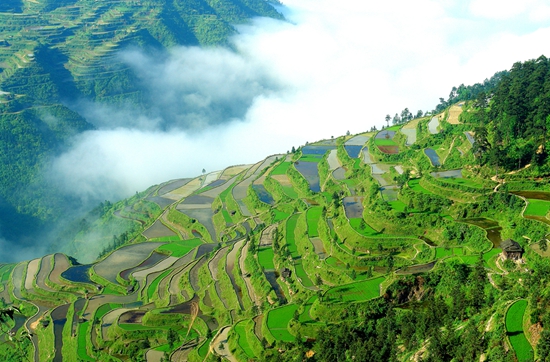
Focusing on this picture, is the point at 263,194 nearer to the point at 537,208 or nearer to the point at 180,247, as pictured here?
the point at 180,247

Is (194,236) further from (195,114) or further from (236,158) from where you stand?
(195,114)

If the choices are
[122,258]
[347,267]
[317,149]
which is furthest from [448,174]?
[317,149]

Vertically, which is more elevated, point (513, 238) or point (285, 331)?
point (513, 238)

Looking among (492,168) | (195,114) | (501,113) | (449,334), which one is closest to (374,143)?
(501,113)

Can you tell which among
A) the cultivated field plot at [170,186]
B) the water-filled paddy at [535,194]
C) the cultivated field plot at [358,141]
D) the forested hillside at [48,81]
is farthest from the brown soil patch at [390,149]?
the forested hillside at [48,81]

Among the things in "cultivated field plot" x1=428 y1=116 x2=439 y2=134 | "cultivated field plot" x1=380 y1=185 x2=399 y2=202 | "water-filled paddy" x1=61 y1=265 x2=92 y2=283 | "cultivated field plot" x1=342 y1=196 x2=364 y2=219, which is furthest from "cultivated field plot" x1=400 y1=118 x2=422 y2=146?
"water-filled paddy" x1=61 y1=265 x2=92 y2=283

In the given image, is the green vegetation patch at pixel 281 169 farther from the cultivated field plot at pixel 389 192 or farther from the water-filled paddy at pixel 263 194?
the cultivated field plot at pixel 389 192

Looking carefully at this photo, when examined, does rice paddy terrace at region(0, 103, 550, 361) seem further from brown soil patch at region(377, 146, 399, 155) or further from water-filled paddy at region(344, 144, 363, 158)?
water-filled paddy at region(344, 144, 363, 158)
